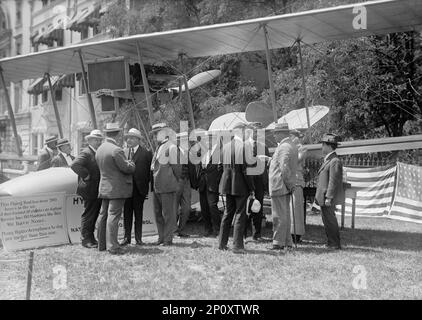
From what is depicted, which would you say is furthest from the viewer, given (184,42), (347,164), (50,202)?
(347,164)

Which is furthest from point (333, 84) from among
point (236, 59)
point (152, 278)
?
point (152, 278)

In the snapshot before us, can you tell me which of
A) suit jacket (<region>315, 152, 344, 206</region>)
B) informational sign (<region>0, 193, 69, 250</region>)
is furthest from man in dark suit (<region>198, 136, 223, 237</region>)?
informational sign (<region>0, 193, 69, 250</region>)

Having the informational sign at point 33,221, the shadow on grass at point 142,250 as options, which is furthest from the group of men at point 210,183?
the informational sign at point 33,221

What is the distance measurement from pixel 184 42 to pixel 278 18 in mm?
2616

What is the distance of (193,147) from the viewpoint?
27.2 ft

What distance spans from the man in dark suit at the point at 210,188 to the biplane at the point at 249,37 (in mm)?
1943

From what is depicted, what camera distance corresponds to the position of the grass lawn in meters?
4.92

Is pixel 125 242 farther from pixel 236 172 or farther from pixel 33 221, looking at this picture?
pixel 236 172

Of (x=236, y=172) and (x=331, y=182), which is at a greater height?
(x=236, y=172)

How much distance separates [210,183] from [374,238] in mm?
2976

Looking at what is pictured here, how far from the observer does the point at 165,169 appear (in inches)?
284

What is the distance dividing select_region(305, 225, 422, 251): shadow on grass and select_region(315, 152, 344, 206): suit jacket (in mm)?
837

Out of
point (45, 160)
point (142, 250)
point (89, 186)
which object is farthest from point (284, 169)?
point (45, 160)

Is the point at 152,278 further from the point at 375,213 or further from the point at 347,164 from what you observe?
the point at 347,164
